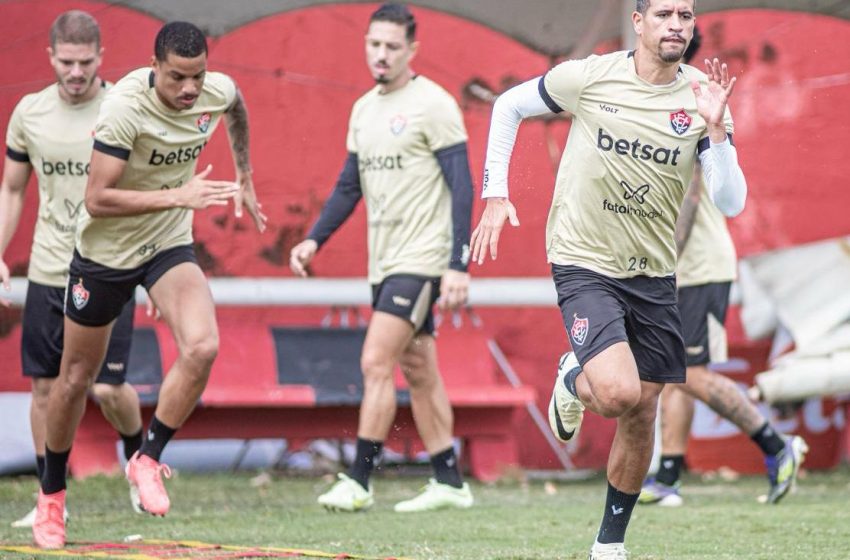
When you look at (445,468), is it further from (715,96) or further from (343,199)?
(715,96)

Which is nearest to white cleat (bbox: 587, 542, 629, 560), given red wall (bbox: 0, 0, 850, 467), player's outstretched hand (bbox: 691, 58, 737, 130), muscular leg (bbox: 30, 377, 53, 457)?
player's outstretched hand (bbox: 691, 58, 737, 130)

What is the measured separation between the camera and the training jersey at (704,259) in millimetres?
8625

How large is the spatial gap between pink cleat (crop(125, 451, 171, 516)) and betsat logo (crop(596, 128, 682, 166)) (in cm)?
262

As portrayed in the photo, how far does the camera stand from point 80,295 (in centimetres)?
687

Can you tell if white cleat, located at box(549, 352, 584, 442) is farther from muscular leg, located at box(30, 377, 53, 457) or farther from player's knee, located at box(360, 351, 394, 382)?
muscular leg, located at box(30, 377, 53, 457)

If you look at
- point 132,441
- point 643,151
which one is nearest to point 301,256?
point 132,441

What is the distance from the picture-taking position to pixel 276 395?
9625mm

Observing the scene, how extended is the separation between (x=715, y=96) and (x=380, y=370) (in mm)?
3199

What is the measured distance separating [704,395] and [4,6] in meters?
5.38

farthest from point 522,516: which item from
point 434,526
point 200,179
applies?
point 200,179

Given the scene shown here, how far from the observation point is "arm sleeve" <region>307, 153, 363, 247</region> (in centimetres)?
859

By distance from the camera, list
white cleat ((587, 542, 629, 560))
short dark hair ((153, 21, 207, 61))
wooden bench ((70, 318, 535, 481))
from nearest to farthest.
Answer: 1. white cleat ((587, 542, 629, 560))
2. short dark hair ((153, 21, 207, 61))
3. wooden bench ((70, 318, 535, 481))

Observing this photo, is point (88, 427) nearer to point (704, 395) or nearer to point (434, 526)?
point (434, 526)

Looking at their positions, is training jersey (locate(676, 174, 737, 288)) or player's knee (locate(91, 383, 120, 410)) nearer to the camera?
player's knee (locate(91, 383, 120, 410))
